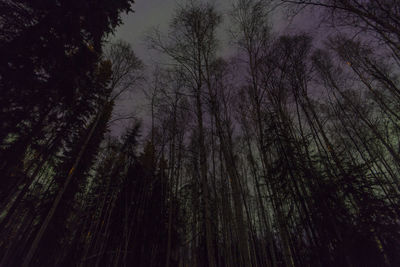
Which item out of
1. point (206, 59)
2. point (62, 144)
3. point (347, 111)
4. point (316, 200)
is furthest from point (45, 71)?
point (347, 111)

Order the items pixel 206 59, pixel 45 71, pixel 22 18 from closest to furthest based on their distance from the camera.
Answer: pixel 22 18
pixel 45 71
pixel 206 59

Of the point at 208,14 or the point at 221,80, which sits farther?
the point at 221,80

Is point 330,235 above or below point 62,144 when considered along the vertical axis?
below

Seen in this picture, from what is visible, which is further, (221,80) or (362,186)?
(221,80)

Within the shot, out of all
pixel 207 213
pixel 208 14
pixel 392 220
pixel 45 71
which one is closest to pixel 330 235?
pixel 392 220

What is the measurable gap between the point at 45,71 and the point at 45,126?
1724 millimetres

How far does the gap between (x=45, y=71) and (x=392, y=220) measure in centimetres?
994

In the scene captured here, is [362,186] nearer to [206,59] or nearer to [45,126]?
[206,59]

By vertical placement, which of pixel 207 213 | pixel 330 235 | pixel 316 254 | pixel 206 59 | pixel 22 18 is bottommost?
pixel 316 254

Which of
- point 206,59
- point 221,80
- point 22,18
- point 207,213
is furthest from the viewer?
point 221,80

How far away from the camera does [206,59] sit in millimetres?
5484

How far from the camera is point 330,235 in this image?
4.20 metres

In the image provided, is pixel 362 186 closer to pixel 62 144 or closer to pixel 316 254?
pixel 316 254

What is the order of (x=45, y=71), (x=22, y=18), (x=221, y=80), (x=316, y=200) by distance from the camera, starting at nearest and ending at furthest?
(x=22, y=18)
(x=45, y=71)
(x=316, y=200)
(x=221, y=80)
